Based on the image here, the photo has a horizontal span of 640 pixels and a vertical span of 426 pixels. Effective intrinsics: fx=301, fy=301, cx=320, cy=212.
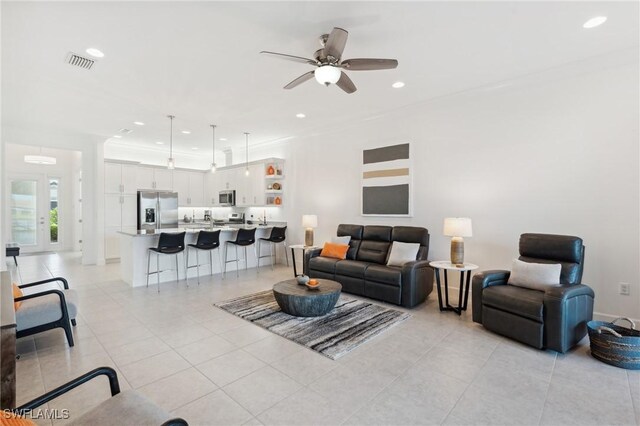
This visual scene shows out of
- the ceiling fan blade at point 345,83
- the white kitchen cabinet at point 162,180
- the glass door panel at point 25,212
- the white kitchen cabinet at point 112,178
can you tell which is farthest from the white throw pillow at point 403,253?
the glass door panel at point 25,212

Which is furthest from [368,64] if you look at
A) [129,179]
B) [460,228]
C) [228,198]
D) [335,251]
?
[129,179]

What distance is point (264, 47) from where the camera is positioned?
122 inches

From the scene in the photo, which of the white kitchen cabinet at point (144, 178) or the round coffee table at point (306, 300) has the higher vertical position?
the white kitchen cabinet at point (144, 178)

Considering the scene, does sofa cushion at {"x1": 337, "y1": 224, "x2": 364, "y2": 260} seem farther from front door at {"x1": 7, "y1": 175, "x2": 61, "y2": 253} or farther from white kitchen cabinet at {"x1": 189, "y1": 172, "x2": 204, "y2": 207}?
front door at {"x1": 7, "y1": 175, "x2": 61, "y2": 253}

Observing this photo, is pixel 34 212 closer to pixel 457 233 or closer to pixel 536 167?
pixel 457 233

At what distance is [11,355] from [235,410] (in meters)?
1.27

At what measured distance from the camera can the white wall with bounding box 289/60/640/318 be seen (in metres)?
3.25

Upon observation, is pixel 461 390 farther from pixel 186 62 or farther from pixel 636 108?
pixel 186 62

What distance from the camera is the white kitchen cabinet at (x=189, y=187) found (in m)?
8.66

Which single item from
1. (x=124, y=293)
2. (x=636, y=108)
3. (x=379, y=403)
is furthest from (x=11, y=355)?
(x=636, y=108)

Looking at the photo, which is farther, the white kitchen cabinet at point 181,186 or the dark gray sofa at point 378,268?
the white kitchen cabinet at point 181,186

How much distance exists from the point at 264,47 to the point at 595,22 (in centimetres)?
309

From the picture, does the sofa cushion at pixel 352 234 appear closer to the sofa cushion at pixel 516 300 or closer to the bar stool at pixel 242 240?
the bar stool at pixel 242 240

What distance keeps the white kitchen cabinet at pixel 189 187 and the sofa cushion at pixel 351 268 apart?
5962 millimetres
